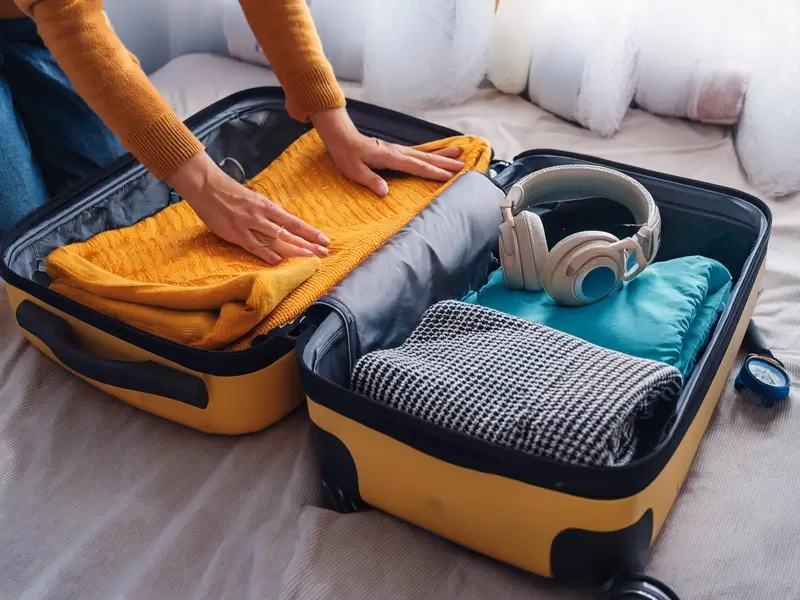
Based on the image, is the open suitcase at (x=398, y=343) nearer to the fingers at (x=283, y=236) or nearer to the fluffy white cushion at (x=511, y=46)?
the fingers at (x=283, y=236)

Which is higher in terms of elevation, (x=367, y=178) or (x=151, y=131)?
(x=151, y=131)

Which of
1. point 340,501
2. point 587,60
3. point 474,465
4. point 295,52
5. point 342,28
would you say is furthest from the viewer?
point 342,28

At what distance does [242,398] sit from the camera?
30.9 inches

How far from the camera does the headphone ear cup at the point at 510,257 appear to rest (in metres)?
0.83

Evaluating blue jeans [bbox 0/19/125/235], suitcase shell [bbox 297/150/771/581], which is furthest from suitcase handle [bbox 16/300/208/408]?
blue jeans [bbox 0/19/125/235]

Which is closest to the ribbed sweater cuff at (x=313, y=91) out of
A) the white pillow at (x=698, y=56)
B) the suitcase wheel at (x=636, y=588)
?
the white pillow at (x=698, y=56)

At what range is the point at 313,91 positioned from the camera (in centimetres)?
104

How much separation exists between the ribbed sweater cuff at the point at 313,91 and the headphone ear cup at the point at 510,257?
1.12ft

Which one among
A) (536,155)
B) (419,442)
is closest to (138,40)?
(536,155)

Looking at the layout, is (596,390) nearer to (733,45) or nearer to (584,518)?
(584,518)

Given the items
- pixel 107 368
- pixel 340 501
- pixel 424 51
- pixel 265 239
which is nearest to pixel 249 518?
pixel 340 501

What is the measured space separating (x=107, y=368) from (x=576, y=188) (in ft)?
1.84

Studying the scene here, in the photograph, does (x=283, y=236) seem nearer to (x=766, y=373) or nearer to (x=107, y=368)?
(x=107, y=368)

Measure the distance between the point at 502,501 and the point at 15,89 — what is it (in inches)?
38.8
